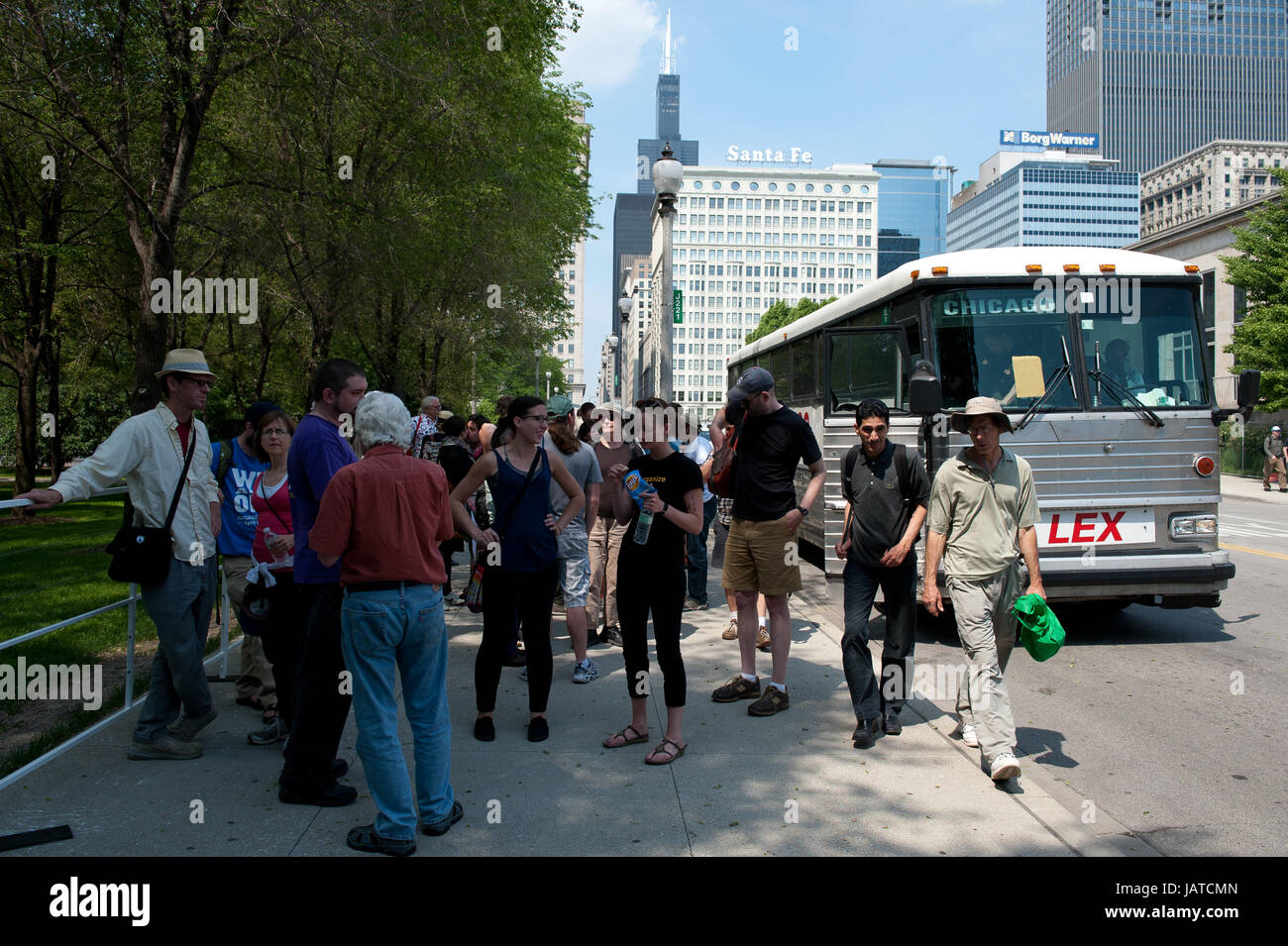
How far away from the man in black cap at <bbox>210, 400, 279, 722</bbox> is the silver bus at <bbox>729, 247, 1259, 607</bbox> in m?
4.89

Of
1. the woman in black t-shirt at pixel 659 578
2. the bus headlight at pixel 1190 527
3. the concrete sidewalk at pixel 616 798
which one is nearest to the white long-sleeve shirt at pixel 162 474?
the concrete sidewalk at pixel 616 798

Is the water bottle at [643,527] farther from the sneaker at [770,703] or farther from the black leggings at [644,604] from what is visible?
the sneaker at [770,703]

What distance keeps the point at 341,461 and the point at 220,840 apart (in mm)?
1733

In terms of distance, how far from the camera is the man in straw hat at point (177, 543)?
16.5 feet

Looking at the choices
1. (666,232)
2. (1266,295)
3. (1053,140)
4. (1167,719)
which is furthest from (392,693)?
(1053,140)

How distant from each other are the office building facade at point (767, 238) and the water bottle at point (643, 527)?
167m

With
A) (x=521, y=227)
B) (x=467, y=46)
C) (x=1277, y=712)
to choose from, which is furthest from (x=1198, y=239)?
A: (x=1277, y=712)

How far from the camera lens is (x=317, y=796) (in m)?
4.52

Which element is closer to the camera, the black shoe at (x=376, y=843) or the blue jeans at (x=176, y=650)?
the black shoe at (x=376, y=843)

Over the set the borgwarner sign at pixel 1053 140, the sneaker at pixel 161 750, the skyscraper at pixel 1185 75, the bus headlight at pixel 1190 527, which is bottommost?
the sneaker at pixel 161 750

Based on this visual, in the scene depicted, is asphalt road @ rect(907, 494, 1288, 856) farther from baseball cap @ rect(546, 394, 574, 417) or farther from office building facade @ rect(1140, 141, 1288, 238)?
office building facade @ rect(1140, 141, 1288, 238)

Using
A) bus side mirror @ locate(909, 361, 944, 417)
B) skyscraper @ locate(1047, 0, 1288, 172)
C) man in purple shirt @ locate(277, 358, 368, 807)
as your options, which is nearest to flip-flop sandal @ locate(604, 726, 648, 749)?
man in purple shirt @ locate(277, 358, 368, 807)

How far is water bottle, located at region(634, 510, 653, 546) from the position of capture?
5.27 meters
